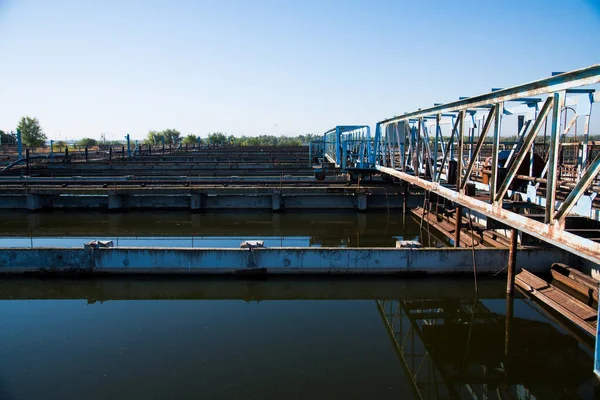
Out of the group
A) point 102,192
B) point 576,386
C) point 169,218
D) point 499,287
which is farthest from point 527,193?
point 102,192

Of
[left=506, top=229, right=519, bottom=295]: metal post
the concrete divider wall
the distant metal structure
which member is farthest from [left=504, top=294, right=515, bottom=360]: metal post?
the distant metal structure

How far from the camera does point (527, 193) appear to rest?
8766mm

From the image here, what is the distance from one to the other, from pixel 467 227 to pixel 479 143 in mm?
5072

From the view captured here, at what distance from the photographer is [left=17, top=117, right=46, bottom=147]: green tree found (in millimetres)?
54344

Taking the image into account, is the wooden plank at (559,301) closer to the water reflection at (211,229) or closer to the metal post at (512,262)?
the metal post at (512,262)


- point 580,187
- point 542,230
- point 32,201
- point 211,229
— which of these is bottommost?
point 211,229

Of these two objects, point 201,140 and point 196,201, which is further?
point 201,140

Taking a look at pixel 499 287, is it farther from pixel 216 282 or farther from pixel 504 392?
pixel 216 282

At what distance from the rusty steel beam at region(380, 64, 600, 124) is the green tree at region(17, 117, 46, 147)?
57.1m

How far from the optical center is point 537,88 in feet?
21.0

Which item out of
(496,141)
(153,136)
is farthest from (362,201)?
(153,136)

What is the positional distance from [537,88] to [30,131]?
199ft

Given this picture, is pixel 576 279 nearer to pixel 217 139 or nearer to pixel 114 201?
pixel 114 201

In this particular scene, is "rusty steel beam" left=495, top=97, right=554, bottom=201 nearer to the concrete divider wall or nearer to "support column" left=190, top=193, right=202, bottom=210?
the concrete divider wall
